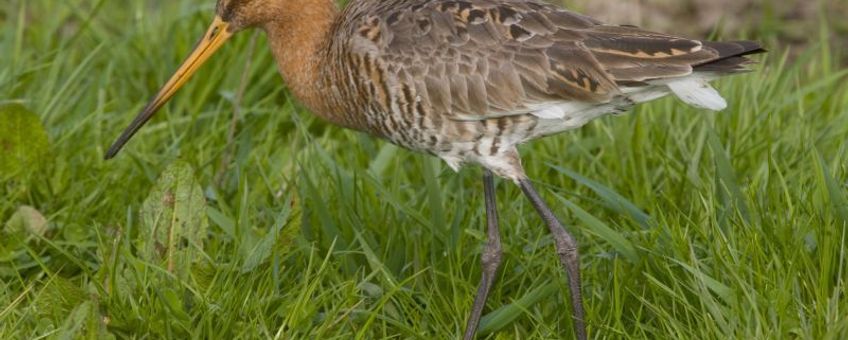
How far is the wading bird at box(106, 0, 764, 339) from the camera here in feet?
15.8

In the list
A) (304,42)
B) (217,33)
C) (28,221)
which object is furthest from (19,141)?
(304,42)

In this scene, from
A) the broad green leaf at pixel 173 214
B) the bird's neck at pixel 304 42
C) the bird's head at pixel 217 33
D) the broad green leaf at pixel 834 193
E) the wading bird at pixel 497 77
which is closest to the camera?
the broad green leaf at pixel 834 193

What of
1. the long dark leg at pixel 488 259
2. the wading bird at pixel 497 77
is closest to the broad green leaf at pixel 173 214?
the wading bird at pixel 497 77

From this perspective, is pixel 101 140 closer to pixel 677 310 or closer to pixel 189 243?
pixel 189 243

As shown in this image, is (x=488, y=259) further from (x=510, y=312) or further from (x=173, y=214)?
(x=173, y=214)

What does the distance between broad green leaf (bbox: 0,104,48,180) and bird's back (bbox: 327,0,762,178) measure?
52.7 inches

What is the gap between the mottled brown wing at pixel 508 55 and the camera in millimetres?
4805

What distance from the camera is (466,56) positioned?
4930 mm

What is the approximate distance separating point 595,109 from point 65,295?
1.88 metres

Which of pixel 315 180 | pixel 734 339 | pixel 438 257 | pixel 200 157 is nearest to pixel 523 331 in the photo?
pixel 438 257

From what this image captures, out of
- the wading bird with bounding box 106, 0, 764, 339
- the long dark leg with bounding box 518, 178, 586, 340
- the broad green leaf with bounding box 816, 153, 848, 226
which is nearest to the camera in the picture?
the broad green leaf with bounding box 816, 153, 848, 226

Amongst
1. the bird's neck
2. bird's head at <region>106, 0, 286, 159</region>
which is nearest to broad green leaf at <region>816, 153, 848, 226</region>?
the bird's neck

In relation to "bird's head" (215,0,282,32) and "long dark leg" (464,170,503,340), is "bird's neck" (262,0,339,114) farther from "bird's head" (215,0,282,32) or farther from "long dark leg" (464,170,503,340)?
"long dark leg" (464,170,503,340)

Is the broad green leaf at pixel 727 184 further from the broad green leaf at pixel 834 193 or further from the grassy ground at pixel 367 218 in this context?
the broad green leaf at pixel 834 193
